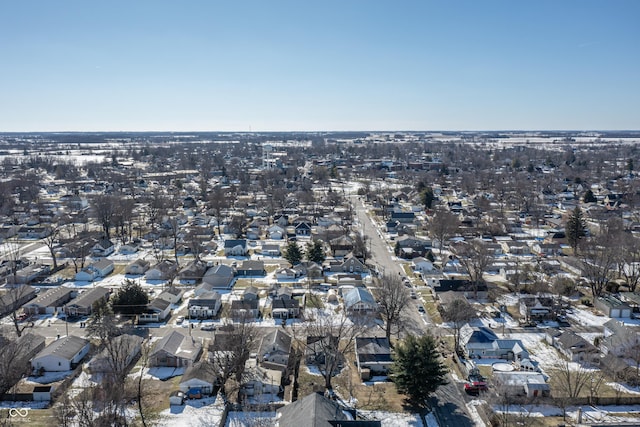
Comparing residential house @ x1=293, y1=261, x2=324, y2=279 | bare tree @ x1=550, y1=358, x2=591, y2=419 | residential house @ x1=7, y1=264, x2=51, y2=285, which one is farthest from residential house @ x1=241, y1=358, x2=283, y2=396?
residential house @ x1=7, y1=264, x2=51, y2=285

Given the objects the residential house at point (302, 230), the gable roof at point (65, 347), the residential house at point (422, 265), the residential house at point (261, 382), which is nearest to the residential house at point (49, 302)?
the gable roof at point (65, 347)

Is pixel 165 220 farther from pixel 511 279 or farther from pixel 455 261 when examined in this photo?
pixel 511 279

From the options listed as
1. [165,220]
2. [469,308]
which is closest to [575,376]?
[469,308]

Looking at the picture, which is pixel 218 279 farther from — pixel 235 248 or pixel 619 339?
pixel 619 339

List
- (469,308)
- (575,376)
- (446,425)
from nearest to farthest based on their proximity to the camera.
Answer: (446,425) < (575,376) < (469,308)

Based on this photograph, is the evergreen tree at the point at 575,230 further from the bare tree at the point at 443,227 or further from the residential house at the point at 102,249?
the residential house at the point at 102,249
